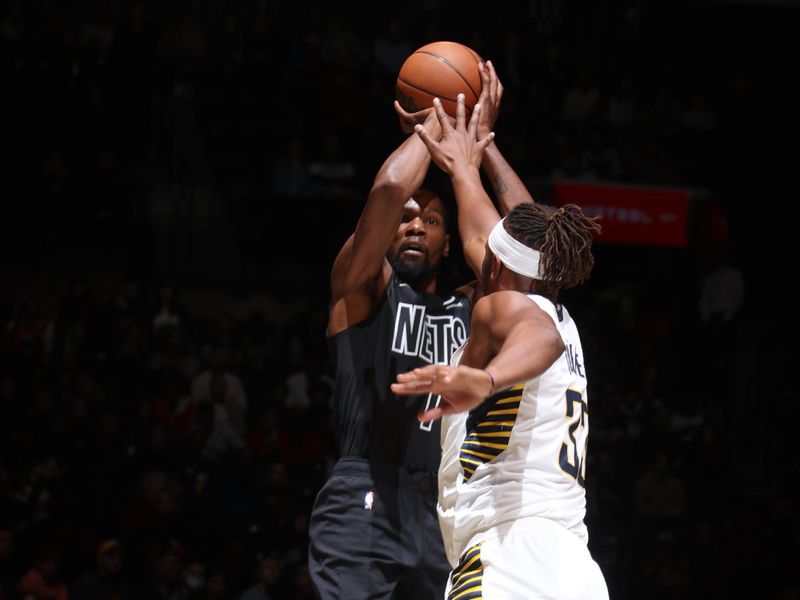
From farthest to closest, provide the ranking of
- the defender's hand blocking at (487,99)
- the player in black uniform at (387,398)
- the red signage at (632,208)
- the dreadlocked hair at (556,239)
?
the red signage at (632,208) < the defender's hand blocking at (487,99) < the player in black uniform at (387,398) < the dreadlocked hair at (556,239)

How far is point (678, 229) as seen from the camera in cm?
1343

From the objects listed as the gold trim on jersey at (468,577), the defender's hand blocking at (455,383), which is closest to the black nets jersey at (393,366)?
the gold trim on jersey at (468,577)

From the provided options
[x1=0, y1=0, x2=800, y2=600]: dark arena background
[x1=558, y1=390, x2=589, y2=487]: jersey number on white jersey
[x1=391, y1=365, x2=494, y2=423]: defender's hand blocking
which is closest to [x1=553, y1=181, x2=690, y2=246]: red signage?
[x1=0, y1=0, x2=800, y2=600]: dark arena background

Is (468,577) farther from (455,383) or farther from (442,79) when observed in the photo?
(442,79)

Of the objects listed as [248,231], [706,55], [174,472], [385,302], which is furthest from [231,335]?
[706,55]

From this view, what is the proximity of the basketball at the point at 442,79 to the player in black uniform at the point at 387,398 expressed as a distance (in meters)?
0.06

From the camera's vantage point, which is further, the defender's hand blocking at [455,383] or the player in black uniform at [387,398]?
the player in black uniform at [387,398]

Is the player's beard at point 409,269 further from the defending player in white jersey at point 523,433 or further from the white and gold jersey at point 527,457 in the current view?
the white and gold jersey at point 527,457

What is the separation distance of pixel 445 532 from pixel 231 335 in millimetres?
7725

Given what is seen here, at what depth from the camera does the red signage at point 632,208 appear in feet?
43.1

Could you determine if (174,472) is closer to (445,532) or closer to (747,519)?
(747,519)

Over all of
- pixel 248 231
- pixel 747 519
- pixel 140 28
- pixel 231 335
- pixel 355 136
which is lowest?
pixel 747 519

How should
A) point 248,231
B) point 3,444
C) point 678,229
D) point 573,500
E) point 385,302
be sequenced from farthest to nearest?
1. point 678,229
2. point 248,231
3. point 3,444
4. point 385,302
5. point 573,500

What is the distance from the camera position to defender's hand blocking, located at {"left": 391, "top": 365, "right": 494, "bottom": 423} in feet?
11.0
